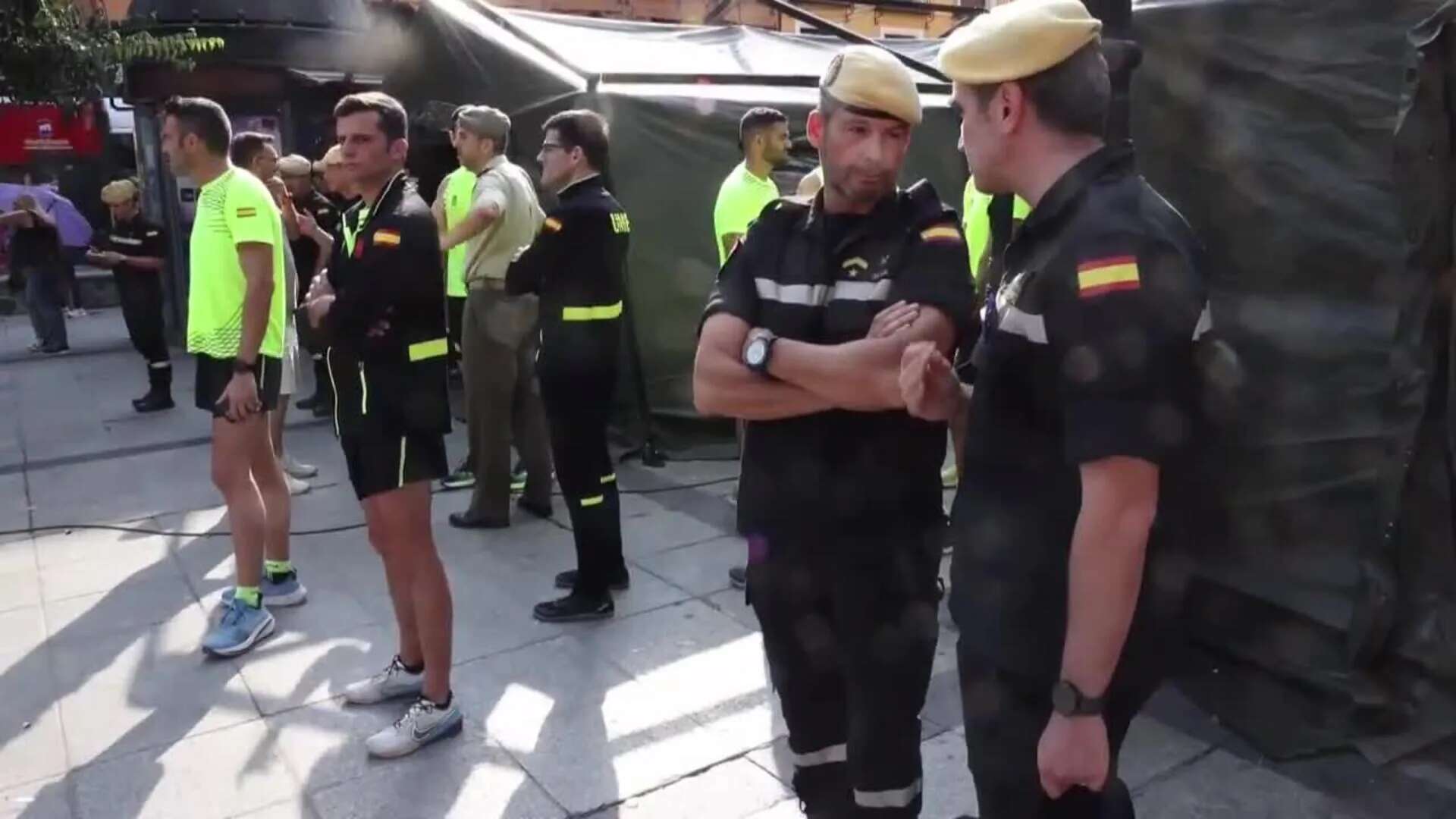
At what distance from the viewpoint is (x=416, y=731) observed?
3.66 metres

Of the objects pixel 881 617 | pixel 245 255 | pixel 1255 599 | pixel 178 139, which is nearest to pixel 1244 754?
pixel 1255 599

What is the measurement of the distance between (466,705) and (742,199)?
3.02 m

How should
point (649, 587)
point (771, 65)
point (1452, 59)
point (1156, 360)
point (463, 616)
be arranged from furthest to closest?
point (771, 65), point (649, 587), point (463, 616), point (1452, 59), point (1156, 360)

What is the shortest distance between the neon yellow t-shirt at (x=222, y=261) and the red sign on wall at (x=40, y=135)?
16002mm

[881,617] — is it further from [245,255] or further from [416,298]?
[245,255]

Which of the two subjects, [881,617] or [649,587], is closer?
[881,617]

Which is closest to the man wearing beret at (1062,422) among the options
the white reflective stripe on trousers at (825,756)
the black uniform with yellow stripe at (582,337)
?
the white reflective stripe on trousers at (825,756)

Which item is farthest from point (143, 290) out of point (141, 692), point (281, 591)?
point (141, 692)

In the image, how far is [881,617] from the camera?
241 cm

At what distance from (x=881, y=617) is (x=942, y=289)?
69 centimetres

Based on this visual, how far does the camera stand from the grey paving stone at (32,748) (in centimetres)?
363

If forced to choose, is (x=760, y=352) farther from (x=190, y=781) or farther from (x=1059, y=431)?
(x=190, y=781)

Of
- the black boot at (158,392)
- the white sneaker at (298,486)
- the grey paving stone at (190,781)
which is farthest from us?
the black boot at (158,392)

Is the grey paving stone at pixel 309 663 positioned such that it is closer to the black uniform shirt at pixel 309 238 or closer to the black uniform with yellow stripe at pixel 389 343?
the black uniform with yellow stripe at pixel 389 343
